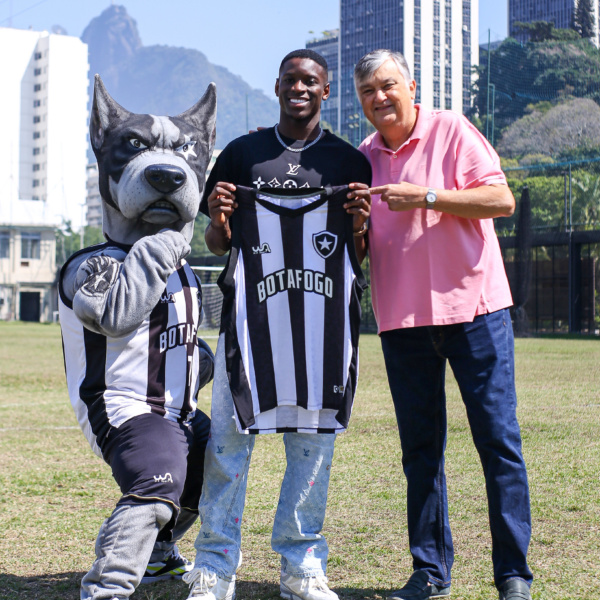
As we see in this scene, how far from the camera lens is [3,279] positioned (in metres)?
65.3

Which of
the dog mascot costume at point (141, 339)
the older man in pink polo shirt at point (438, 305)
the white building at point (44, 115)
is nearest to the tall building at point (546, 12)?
the older man in pink polo shirt at point (438, 305)

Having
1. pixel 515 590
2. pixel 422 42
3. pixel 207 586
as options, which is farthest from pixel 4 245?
pixel 515 590

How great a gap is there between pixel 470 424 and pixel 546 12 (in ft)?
240

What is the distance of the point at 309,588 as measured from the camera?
10.9 ft

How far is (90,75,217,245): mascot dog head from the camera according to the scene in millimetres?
3445

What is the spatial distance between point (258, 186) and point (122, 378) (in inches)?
37.1

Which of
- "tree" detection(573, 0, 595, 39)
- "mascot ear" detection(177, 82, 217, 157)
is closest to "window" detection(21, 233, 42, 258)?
"tree" detection(573, 0, 595, 39)

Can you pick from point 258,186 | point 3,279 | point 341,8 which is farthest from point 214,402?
point 341,8

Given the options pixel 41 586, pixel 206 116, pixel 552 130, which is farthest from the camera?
pixel 552 130

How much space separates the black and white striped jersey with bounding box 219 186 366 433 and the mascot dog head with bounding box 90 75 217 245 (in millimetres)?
280

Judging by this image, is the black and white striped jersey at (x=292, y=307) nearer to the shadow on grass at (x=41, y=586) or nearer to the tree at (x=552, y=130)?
the shadow on grass at (x=41, y=586)

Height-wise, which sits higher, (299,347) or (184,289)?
(184,289)

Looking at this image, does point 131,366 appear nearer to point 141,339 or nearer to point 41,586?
point 141,339

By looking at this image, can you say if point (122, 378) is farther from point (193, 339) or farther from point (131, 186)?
point (131, 186)
